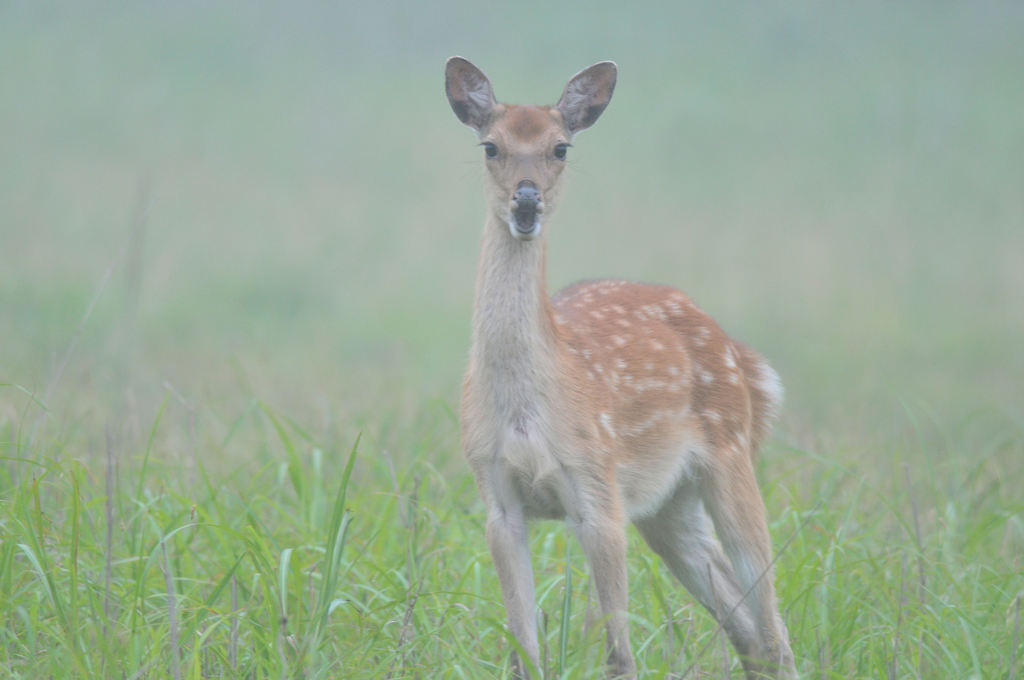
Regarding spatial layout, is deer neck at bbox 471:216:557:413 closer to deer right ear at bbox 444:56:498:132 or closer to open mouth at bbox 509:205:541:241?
open mouth at bbox 509:205:541:241

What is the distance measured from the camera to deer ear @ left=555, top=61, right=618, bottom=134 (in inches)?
214

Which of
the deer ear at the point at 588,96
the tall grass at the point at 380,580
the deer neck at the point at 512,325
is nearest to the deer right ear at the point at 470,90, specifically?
the deer ear at the point at 588,96

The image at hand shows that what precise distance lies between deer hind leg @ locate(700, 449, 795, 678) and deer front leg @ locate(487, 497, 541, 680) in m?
0.89

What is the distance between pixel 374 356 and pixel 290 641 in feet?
23.7

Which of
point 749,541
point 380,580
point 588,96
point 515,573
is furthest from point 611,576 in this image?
point 588,96

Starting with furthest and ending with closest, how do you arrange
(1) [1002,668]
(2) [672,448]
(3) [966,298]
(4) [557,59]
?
(4) [557,59]
(3) [966,298]
(2) [672,448]
(1) [1002,668]

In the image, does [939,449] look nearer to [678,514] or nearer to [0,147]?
[678,514]

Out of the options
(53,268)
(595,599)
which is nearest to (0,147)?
(53,268)

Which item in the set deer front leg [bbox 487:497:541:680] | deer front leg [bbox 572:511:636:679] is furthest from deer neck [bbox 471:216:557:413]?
deer front leg [bbox 572:511:636:679]

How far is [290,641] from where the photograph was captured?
415 cm

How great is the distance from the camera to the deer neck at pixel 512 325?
480cm

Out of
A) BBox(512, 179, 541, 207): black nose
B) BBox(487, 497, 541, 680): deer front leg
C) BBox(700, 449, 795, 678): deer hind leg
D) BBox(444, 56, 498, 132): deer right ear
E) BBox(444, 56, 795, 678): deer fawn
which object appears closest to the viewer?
BBox(487, 497, 541, 680): deer front leg

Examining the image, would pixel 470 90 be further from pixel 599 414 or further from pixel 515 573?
pixel 515 573

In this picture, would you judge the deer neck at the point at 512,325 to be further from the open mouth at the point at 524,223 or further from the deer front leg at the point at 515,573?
the deer front leg at the point at 515,573
